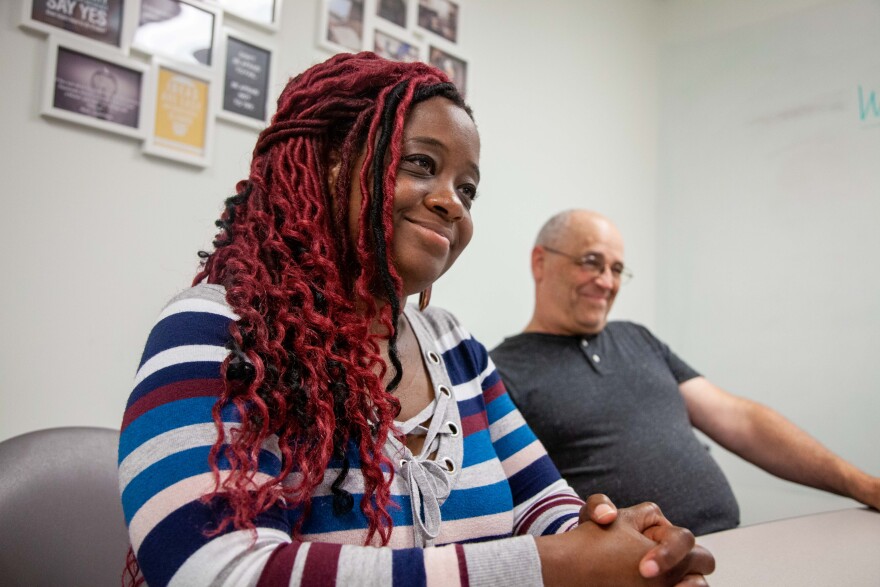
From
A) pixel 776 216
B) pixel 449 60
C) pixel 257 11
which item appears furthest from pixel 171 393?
pixel 776 216

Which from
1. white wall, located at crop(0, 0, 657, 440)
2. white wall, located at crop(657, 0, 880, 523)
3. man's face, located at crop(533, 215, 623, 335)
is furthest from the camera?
white wall, located at crop(657, 0, 880, 523)

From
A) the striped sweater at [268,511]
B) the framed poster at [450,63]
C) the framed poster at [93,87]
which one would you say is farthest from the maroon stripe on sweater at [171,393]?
the framed poster at [450,63]

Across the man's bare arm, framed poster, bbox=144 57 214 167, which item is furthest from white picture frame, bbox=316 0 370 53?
the man's bare arm

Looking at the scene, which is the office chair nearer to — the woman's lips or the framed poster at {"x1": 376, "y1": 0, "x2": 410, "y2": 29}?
the woman's lips

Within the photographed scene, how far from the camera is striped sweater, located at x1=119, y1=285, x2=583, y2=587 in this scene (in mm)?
604

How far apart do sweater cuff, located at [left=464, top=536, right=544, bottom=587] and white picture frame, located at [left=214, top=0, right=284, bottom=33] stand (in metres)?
1.39

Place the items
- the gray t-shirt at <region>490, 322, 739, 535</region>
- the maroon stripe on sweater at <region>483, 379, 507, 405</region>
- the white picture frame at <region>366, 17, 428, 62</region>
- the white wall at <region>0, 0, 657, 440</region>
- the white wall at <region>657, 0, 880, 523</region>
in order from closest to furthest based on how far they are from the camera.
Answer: the maroon stripe on sweater at <region>483, 379, 507, 405</region>, the white wall at <region>0, 0, 657, 440</region>, the gray t-shirt at <region>490, 322, 739, 535</region>, the white picture frame at <region>366, 17, 428, 62</region>, the white wall at <region>657, 0, 880, 523</region>

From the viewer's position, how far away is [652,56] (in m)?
3.06

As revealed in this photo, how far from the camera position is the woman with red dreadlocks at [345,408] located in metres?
0.62

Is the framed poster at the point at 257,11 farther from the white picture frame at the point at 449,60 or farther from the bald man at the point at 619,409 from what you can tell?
the bald man at the point at 619,409

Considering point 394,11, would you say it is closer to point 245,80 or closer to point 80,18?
point 245,80

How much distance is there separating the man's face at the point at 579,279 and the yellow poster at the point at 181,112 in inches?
43.3

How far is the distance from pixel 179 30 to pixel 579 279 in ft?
4.17

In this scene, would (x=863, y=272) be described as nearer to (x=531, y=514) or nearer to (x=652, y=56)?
(x=652, y=56)
